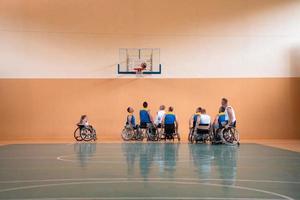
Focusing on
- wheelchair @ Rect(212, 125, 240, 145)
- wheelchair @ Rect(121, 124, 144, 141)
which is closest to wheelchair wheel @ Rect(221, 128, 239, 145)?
wheelchair @ Rect(212, 125, 240, 145)

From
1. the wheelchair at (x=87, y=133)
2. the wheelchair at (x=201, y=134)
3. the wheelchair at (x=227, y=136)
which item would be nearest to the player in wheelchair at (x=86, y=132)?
the wheelchair at (x=87, y=133)

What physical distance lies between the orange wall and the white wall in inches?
12.6

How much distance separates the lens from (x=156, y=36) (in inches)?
564

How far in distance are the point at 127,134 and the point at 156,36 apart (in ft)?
11.4

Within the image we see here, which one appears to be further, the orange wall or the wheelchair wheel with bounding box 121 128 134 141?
the orange wall

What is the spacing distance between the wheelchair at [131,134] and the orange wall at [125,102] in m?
1.33

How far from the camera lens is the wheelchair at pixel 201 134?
11.0m

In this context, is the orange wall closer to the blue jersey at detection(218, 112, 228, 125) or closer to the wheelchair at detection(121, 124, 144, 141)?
the wheelchair at detection(121, 124, 144, 141)

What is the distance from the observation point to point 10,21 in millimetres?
14047

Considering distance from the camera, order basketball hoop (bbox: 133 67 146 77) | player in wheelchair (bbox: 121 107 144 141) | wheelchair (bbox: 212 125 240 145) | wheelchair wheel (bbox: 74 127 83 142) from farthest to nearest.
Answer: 1. basketball hoop (bbox: 133 67 146 77)
2. wheelchair wheel (bbox: 74 127 83 142)
3. player in wheelchair (bbox: 121 107 144 141)
4. wheelchair (bbox: 212 125 240 145)

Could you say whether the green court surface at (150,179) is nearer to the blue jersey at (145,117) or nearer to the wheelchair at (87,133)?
the blue jersey at (145,117)

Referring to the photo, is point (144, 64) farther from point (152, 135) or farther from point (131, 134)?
point (152, 135)

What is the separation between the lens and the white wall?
14070mm

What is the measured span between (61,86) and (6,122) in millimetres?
2012
